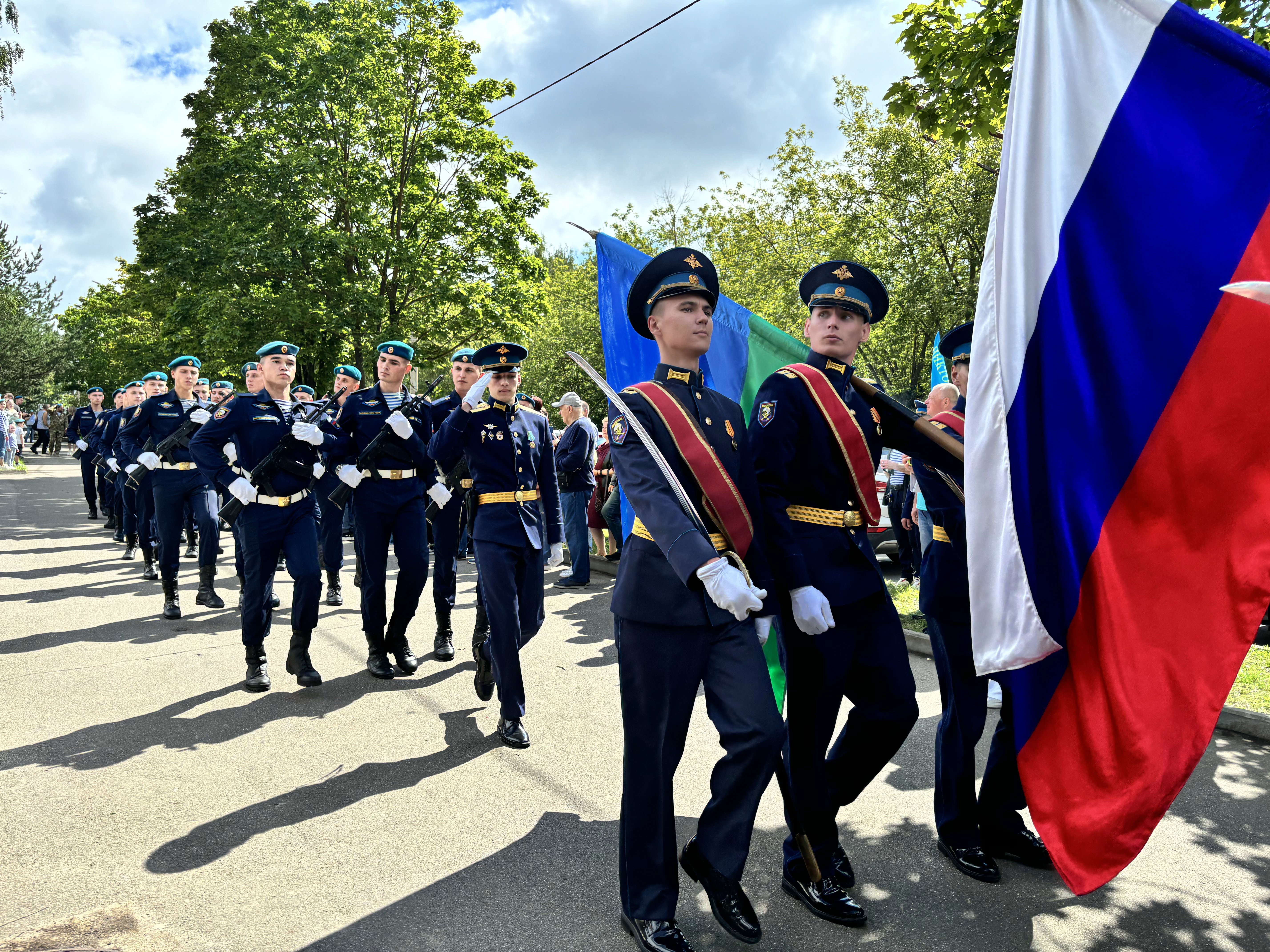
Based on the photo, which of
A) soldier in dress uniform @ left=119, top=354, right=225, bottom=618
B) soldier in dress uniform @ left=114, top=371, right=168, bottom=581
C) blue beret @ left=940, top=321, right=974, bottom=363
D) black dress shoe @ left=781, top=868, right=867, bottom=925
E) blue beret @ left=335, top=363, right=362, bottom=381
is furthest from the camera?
soldier in dress uniform @ left=114, top=371, right=168, bottom=581

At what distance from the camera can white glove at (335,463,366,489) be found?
21.8 feet

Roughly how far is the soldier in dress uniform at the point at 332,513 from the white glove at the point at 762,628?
192 inches

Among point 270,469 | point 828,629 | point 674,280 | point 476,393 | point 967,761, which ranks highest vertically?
point 674,280

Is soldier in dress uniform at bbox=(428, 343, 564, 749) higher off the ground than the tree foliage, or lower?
lower

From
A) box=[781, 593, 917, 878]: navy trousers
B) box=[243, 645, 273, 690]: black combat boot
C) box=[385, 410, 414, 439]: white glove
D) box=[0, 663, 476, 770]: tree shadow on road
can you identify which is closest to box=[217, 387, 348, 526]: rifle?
box=[385, 410, 414, 439]: white glove

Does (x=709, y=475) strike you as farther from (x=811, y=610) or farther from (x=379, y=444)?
(x=379, y=444)

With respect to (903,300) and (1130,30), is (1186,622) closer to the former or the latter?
(1130,30)

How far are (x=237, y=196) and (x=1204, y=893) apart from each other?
21.9 meters

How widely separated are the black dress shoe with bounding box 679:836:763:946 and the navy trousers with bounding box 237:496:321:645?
3.80m

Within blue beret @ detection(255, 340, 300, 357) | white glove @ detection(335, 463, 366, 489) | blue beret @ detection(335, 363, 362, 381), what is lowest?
white glove @ detection(335, 463, 366, 489)

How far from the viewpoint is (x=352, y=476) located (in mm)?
6676

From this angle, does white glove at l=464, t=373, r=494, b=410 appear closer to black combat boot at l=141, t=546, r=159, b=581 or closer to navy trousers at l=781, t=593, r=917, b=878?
navy trousers at l=781, t=593, r=917, b=878

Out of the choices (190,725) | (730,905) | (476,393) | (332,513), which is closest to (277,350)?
(476,393)

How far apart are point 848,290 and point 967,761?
6.21ft
